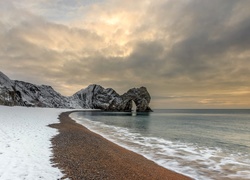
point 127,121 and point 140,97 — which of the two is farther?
point 140,97

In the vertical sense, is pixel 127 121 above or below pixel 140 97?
below

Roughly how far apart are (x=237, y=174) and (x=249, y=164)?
3.50 metres

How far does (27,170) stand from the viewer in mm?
9047

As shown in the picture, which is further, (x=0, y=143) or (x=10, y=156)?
(x=0, y=143)

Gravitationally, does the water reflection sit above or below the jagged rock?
below

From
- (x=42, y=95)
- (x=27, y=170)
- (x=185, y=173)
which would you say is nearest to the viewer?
(x=27, y=170)

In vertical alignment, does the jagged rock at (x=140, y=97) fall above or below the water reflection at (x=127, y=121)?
above

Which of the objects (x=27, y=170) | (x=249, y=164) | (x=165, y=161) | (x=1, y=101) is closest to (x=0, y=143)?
(x=27, y=170)

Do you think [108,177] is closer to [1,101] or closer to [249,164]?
[249,164]

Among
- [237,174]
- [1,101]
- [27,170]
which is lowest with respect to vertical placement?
[237,174]

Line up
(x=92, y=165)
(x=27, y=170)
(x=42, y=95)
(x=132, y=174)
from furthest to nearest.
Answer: (x=42, y=95), (x=92, y=165), (x=132, y=174), (x=27, y=170)

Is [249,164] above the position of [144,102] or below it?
below

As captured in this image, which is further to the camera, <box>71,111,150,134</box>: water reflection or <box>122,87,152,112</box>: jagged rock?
<box>122,87,152,112</box>: jagged rock

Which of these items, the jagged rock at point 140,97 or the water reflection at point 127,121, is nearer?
the water reflection at point 127,121
